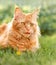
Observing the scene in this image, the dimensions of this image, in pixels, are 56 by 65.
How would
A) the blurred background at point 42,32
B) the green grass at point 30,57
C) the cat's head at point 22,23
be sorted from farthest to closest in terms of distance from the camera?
the cat's head at point 22,23, the blurred background at point 42,32, the green grass at point 30,57

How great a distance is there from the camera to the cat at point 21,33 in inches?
165

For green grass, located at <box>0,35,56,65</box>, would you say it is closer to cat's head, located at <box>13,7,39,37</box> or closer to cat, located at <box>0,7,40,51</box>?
cat, located at <box>0,7,40,51</box>

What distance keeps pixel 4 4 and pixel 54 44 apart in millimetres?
2006

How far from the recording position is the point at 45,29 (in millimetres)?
5914

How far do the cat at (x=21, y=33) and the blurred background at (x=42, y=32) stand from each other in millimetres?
133

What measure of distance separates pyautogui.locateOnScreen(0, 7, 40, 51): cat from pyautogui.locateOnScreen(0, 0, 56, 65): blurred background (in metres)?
0.13

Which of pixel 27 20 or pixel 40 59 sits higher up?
pixel 27 20

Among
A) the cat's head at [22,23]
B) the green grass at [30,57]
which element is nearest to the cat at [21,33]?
the cat's head at [22,23]

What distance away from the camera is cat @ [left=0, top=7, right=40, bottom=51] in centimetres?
418

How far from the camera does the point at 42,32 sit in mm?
5848

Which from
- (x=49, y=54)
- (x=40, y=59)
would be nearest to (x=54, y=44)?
(x=49, y=54)

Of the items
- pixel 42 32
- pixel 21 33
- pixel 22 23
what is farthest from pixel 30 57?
pixel 42 32

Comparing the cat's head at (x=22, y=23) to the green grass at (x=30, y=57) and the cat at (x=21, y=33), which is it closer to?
the cat at (x=21, y=33)

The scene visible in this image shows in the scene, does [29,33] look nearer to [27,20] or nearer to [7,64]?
[27,20]
